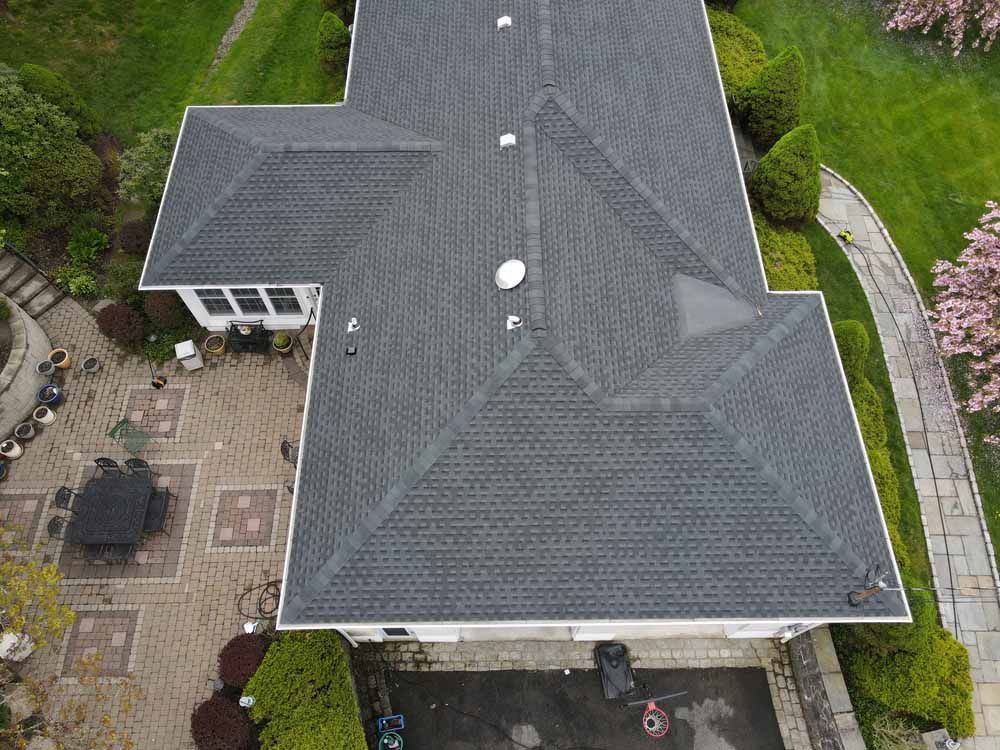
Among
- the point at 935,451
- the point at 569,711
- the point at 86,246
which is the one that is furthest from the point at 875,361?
the point at 86,246

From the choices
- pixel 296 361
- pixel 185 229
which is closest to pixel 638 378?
pixel 296 361

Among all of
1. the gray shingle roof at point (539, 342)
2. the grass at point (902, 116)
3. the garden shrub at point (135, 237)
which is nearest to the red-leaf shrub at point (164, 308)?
the garden shrub at point (135, 237)

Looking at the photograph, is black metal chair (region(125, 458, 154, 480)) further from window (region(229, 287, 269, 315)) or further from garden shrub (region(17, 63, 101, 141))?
garden shrub (region(17, 63, 101, 141))

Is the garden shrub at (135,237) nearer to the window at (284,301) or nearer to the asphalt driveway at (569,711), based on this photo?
the window at (284,301)

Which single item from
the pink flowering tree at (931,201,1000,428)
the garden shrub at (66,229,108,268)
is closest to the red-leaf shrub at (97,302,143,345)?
the garden shrub at (66,229,108,268)

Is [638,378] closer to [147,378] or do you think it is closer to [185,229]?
[185,229]

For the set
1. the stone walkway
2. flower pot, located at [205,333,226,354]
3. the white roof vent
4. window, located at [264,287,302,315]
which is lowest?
the stone walkway

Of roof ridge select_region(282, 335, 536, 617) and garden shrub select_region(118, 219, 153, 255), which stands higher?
garden shrub select_region(118, 219, 153, 255)
